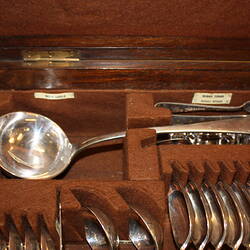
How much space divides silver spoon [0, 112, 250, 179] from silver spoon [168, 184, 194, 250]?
Result: 143mm

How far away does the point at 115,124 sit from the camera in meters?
1.05

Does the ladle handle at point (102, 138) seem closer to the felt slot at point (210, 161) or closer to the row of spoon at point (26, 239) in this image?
the felt slot at point (210, 161)

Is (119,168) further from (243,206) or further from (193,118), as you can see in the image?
(243,206)

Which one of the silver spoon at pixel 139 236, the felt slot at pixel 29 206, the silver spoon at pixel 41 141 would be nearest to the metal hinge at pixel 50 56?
the silver spoon at pixel 41 141

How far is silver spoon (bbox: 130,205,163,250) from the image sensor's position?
0.73 meters

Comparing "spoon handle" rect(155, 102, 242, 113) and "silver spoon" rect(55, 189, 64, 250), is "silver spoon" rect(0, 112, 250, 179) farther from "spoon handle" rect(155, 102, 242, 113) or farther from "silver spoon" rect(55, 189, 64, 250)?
"silver spoon" rect(55, 189, 64, 250)

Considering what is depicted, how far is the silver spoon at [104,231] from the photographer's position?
0.73 metres

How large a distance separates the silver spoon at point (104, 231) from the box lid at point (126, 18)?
1.24 ft

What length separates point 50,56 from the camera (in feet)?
2.84

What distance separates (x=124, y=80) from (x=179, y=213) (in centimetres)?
32

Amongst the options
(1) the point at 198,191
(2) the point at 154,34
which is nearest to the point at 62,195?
(1) the point at 198,191

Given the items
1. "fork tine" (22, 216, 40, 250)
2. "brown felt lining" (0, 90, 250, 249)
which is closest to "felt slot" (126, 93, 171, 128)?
"brown felt lining" (0, 90, 250, 249)

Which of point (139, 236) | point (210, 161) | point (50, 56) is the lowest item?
point (139, 236)

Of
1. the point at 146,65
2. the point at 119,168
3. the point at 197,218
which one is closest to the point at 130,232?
the point at 197,218
